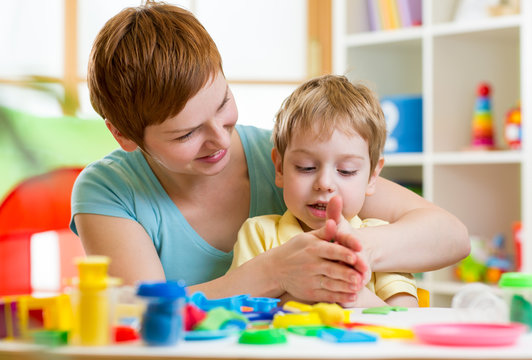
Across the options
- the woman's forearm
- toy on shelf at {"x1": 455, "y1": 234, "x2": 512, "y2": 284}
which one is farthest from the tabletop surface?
toy on shelf at {"x1": 455, "y1": 234, "x2": 512, "y2": 284}

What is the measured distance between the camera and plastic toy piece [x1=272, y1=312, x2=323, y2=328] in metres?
0.71

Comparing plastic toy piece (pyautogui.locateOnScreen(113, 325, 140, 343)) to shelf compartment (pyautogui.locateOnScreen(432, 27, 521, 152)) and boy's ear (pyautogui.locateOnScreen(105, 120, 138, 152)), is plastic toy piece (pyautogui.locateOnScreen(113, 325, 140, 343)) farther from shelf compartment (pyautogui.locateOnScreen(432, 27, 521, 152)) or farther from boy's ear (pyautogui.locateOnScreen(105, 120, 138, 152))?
shelf compartment (pyautogui.locateOnScreen(432, 27, 521, 152))

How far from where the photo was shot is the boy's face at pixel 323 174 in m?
1.14

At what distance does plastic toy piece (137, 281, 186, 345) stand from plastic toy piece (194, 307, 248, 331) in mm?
63

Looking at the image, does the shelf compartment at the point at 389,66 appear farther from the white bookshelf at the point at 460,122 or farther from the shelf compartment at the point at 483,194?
the shelf compartment at the point at 483,194

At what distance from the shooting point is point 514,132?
2.37 meters

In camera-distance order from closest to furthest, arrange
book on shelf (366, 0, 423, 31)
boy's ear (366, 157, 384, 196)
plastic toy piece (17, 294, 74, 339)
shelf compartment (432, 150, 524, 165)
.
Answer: plastic toy piece (17, 294, 74, 339) → boy's ear (366, 157, 384, 196) → shelf compartment (432, 150, 524, 165) → book on shelf (366, 0, 423, 31)

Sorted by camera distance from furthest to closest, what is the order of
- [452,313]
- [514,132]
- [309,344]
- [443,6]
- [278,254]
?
[443,6] < [514,132] < [278,254] < [452,313] < [309,344]

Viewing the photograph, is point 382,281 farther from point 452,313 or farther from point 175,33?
point 175,33

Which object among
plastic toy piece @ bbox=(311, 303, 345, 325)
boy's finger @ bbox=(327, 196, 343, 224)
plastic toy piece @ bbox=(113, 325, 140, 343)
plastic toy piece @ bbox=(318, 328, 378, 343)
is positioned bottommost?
plastic toy piece @ bbox=(311, 303, 345, 325)

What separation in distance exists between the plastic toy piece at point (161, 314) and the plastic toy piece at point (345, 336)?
138mm

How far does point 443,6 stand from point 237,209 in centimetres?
165

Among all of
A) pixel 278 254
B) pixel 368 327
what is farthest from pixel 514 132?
pixel 368 327

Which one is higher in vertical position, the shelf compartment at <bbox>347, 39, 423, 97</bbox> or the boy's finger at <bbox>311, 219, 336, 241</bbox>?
the shelf compartment at <bbox>347, 39, 423, 97</bbox>
